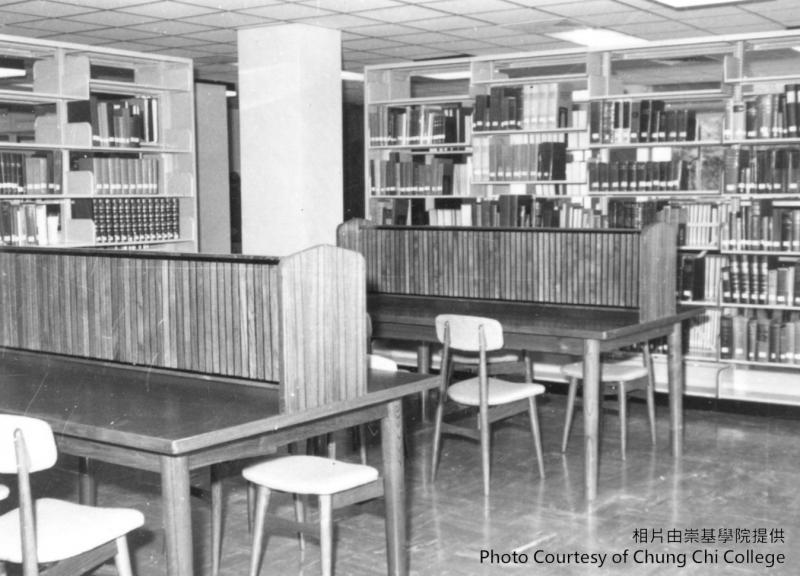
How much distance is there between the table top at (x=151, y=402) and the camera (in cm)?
248

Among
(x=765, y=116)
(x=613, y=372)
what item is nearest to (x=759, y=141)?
(x=765, y=116)

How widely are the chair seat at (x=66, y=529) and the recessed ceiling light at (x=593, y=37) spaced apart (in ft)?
19.5

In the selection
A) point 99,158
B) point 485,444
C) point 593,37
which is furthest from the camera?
point 593,37

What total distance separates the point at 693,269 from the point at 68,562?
462cm

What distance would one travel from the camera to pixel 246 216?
24.7 feet

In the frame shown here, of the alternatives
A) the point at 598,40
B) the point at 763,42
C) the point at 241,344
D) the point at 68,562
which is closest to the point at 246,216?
the point at 598,40

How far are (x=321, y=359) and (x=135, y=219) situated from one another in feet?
14.5

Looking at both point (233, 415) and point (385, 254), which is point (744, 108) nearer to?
point (385, 254)

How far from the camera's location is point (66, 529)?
8.52 feet

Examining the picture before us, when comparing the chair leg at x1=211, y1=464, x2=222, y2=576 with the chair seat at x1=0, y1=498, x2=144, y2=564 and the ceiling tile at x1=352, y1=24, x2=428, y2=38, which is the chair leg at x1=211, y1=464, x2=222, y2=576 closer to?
the chair seat at x1=0, y1=498, x2=144, y2=564

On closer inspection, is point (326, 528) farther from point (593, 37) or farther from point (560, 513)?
point (593, 37)

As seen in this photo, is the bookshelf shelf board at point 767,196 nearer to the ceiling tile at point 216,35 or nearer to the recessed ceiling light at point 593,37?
the recessed ceiling light at point 593,37

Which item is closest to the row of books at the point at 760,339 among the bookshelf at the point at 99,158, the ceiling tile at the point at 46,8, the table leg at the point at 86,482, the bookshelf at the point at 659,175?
the bookshelf at the point at 659,175

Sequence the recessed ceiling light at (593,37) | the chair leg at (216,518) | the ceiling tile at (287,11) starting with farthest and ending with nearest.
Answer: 1. the recessed ceiling light at (593,37)
2. the ceiling tile at (287,11)
3. the chair leg at (216,518)
